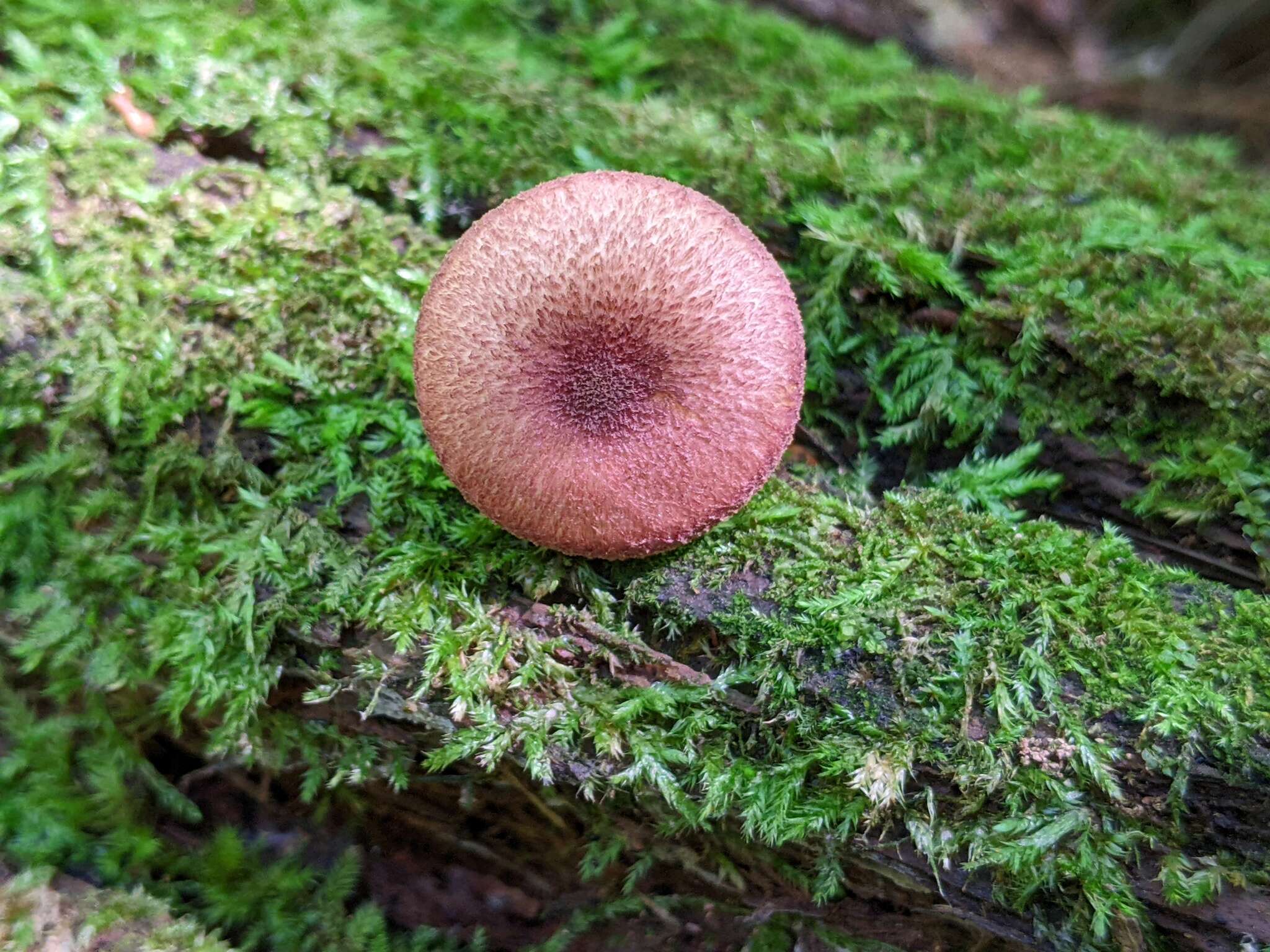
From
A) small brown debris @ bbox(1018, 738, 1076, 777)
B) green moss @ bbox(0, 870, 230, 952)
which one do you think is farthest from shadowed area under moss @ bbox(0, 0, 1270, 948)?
green moss @ bbox(0, 870, 230, 952)

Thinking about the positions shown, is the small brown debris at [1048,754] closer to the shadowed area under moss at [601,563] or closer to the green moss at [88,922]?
the shadowed area under moss at [601,563]

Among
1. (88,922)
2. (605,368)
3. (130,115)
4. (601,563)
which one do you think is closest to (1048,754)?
(601,563)

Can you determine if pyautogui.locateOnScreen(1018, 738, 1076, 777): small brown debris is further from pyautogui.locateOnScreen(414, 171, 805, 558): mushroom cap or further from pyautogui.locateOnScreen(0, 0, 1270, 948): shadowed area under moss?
pyautogui.locateOnScreen(414, 171, 805, 558): mushroom cap

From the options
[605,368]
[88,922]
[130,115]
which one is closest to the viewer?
[605,368]

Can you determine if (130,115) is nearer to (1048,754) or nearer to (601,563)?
(601,563)

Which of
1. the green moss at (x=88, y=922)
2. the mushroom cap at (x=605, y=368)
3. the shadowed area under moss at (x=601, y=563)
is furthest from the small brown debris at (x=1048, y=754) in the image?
the green moss at (x=88, y=922)

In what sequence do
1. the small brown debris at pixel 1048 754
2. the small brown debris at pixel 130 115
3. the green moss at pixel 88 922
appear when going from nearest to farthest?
the small brown debris at pixel 1048 754, the green moss at pixel 88 922, the small brown debris at pixel 130 115
